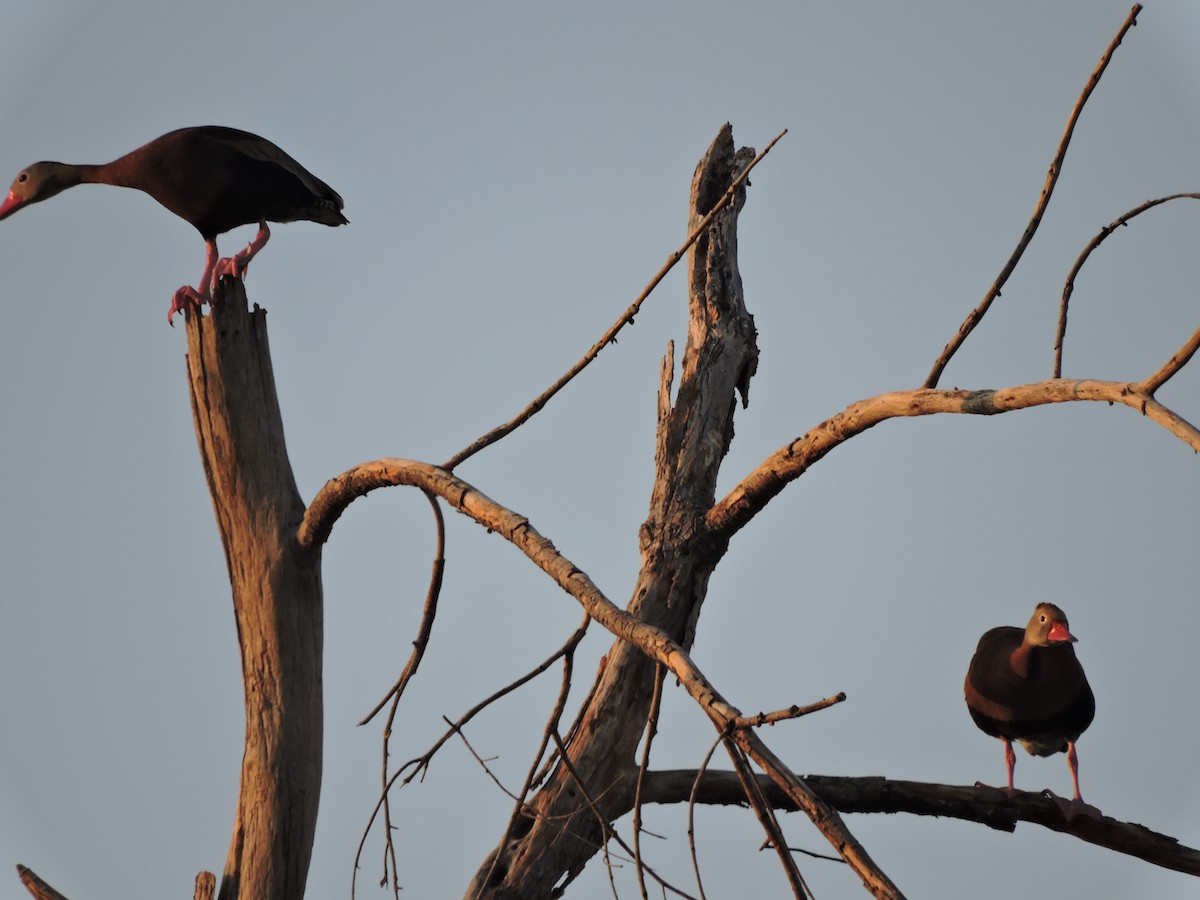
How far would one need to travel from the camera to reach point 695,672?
2428 mm

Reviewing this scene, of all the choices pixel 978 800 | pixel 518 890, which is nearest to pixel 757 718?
pixel 518 890

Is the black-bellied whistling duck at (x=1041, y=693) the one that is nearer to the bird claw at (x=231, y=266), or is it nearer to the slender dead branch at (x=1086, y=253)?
the slender dead branch at (x=1086, y=253)

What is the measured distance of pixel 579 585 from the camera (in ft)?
9.22

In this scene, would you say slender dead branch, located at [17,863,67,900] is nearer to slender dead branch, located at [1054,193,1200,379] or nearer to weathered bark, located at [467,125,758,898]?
weathered bark, located at [467,125,758,898]

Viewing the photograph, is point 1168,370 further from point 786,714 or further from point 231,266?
point 231,266

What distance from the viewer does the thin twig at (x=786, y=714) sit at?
6.61 ft

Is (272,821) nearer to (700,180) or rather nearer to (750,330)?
(750,330)

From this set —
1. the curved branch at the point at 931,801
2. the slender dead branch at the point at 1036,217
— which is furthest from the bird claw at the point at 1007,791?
the slender dead branch at the point at 1036,217

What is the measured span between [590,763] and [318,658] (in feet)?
3.36

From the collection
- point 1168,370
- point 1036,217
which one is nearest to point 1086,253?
point 1036,217

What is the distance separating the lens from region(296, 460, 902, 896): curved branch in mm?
2275

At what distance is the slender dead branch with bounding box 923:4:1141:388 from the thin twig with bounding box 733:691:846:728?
50.1 inches

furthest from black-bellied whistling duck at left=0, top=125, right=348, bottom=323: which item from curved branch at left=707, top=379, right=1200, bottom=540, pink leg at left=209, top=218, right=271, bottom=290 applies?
curved branch at left=707, top=379, right=1200, bottom=540

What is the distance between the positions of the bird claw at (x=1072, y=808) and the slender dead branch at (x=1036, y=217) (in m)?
2.09
